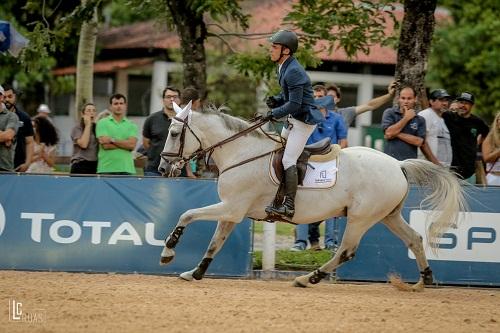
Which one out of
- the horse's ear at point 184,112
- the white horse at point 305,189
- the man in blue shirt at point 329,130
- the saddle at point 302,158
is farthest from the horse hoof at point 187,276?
the man in blue shirt at point 329,130

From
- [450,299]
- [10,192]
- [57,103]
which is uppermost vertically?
[57,103]

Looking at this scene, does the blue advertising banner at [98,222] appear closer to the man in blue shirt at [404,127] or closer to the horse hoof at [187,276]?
the horse hoof at [187,276]

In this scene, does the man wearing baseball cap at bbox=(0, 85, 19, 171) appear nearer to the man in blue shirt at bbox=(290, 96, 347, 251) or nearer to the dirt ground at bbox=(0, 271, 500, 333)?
the dirt ground at bbox=(0, 271, 500, 333)

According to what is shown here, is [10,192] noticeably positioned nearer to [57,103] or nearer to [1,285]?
[1,285]

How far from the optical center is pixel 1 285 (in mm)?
11875

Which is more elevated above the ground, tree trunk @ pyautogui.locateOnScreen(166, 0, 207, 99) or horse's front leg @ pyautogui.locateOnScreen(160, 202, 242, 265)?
tree trunk @ pyautogui.locateOnScreen(166, 0, 207, 99)

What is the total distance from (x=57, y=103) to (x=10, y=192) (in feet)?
109

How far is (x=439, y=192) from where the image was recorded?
12.9 m

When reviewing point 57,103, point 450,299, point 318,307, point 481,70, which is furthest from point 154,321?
point 57,103

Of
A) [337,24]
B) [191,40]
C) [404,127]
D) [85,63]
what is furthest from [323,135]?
[85,63]

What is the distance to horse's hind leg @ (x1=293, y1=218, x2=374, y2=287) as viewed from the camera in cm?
1267

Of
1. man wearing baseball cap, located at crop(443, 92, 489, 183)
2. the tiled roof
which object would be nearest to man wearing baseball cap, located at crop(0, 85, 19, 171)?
man wearing baseball cap, located at crop(443, 92, 489, 183)

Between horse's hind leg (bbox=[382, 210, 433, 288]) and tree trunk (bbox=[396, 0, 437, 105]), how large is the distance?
4.07 metres

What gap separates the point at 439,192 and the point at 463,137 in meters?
2.82
